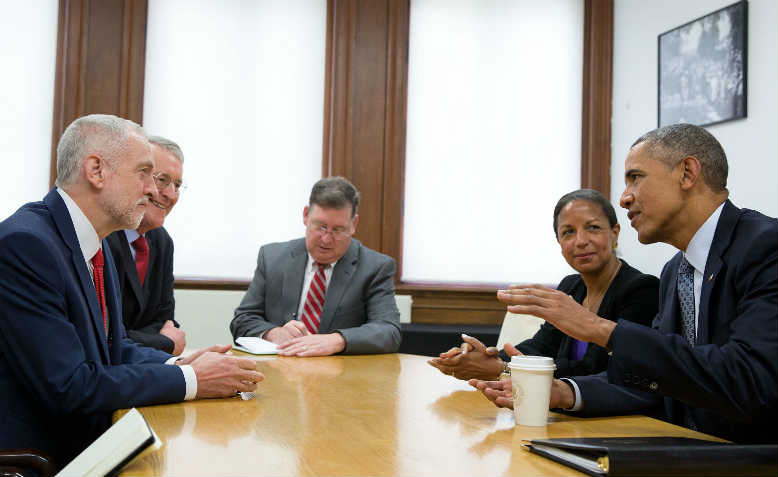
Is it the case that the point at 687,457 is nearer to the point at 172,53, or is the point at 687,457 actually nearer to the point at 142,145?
the point at 142,145

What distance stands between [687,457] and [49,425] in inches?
58.3

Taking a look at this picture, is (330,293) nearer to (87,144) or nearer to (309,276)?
(309,276)

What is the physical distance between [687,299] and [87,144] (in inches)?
68.0

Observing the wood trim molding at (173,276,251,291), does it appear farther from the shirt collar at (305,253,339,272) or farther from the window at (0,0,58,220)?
the shirt collar at (305,253,339,272)

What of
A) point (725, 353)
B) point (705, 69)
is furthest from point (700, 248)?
point (705, 69)

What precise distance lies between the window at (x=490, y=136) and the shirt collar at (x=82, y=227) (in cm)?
329

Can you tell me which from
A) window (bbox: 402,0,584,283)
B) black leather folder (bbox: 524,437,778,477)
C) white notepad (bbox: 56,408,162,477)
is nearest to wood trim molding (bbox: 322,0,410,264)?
window (bbox: 402,0,584,283)

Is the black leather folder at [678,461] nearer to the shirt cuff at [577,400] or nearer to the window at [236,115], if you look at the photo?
the shirt cuff at [577,400]

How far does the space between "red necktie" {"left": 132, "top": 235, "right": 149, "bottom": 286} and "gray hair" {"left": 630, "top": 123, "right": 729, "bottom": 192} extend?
223 centimetres

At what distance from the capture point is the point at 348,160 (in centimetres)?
500

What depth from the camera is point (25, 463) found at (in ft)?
4.78

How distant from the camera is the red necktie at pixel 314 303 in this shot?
131 inches

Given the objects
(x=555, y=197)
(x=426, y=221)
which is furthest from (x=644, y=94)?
(x=426, y=221)

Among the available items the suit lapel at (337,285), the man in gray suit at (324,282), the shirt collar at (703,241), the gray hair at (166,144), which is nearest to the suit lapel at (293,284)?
the man in gray suit at (324,282)
